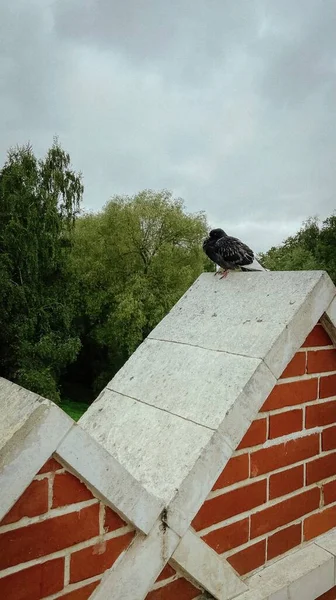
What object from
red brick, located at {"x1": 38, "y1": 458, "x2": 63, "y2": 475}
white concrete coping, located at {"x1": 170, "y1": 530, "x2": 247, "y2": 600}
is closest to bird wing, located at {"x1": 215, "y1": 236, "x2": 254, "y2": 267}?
white concrete coping, located at {"x1": 170, "y1": 530, "x2": 247, "y2": 600}

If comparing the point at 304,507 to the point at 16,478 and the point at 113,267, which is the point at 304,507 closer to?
the point at 16,478

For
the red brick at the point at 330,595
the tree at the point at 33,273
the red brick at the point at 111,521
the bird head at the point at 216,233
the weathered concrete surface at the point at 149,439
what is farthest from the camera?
the tree at the point at 33,273

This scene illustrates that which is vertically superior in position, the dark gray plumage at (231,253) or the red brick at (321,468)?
the dark gray plumage at (231,253)

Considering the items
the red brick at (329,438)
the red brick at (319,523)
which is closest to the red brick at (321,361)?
the red brick at (329,438)

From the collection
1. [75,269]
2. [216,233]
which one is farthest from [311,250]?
[216,233]

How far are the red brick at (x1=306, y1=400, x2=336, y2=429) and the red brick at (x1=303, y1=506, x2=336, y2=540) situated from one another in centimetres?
37

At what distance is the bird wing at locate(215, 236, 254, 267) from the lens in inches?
129

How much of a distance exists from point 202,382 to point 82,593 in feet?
2.32

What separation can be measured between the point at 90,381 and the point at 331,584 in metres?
35.3

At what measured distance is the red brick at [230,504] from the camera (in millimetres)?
1499

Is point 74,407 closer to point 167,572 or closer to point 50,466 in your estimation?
point 167,572

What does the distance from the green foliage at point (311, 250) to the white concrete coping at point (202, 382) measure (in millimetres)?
35408

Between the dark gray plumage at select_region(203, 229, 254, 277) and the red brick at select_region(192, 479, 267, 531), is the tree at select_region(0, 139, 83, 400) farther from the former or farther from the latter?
the red brick at select_region(192, 479, 267, 531)

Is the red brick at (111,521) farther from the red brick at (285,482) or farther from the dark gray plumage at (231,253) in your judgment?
the dark gray plumage at (231,253)
